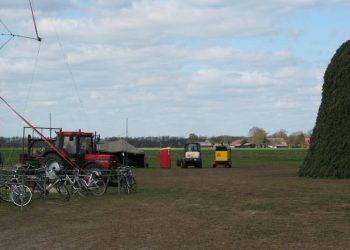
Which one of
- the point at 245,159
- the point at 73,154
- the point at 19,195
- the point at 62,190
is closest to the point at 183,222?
the point at 19,195

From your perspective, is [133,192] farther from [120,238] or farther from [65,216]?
[120,238]

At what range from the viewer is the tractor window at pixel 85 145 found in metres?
26.1

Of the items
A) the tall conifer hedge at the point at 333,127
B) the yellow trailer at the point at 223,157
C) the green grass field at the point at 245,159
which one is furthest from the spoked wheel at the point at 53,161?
the yellow trailer at the point at 223,157

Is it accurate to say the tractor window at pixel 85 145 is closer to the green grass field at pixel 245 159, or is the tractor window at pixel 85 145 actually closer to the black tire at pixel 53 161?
the black tire at pixel 53 161

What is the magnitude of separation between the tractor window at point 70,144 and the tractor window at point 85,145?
0.30 m

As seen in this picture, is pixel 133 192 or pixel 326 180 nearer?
pixel 133 192

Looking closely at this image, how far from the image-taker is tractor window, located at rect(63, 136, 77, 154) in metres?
25.9

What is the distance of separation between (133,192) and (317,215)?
9.00 m

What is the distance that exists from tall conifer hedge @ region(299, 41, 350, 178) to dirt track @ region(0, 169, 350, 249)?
917 centimetres

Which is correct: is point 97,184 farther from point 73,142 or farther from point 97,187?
point 73,142

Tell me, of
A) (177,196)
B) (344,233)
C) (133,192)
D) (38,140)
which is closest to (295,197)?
(177,196)

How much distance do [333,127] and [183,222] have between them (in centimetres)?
1919

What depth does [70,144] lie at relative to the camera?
25.9m

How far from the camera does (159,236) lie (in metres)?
11.9
